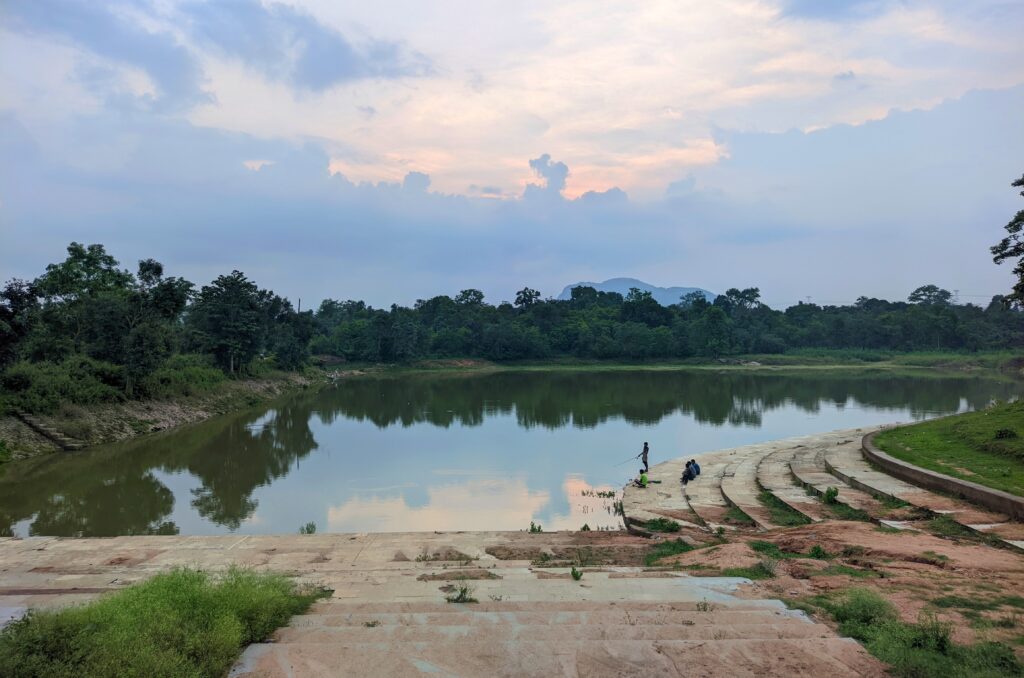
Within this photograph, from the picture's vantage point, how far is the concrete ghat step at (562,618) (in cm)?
577

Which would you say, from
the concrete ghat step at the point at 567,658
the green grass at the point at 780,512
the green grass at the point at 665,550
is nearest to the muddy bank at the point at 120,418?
the green grass at the point at 665,550

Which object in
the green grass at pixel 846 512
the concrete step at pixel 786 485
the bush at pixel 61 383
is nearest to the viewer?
the green grass at pixel 846 512

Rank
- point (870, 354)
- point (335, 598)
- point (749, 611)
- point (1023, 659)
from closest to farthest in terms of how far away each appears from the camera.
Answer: point (1023, 659), point (749, 611), point (335, 598), point (870, 354)

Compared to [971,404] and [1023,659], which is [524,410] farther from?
[1023,659]

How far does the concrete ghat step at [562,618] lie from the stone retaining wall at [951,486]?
685 cm

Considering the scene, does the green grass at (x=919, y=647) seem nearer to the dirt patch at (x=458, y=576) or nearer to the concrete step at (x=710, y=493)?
the dirt patch at (x=458, y=576)

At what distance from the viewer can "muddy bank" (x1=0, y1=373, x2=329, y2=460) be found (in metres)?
21.9

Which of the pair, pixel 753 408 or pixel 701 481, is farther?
pixel 753 408

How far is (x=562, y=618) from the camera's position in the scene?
5.86 meters

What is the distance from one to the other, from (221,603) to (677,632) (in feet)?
13.4

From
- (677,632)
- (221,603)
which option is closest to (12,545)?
(221,603)

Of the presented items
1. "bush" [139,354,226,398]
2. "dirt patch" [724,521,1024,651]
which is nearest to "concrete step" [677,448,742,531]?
"dirt patch" [724,521,1024,651]

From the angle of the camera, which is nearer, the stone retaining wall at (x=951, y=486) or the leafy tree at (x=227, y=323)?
the stone retaining wall at (x=951, y=486)

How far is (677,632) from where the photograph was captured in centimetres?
546
